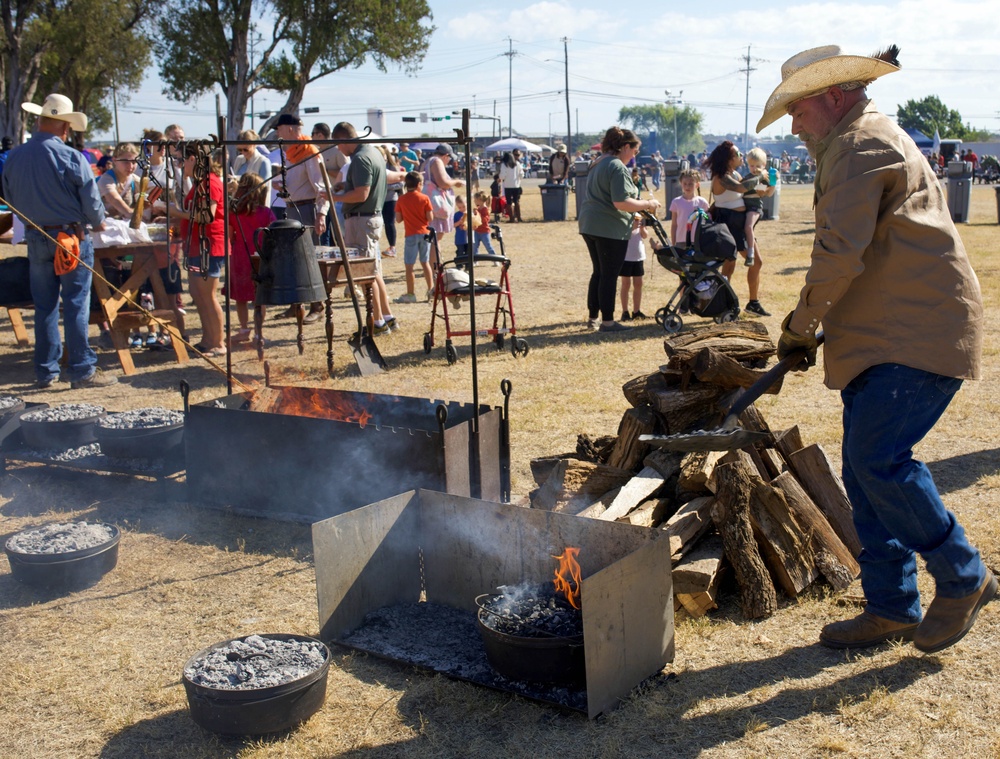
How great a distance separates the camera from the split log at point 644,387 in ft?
17.1

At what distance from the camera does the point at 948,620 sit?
10.8 ft

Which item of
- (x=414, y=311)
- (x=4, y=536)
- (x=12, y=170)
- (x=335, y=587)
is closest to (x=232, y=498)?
(x=4, y=536)

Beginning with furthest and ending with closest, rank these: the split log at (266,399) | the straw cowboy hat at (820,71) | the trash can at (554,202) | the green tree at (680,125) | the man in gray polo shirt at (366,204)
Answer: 1. the green tree at (680,125)
2. the trash can at (554,202)
3. the man in gray polo shirt at (366,204)
4. the split log at (266,399)
5. the straw cowboy hat at (820,71)

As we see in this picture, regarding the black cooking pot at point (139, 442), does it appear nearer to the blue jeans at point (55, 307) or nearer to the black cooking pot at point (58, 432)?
the black cooking pot at point (58, 432)

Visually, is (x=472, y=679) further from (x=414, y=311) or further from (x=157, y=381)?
(x=414, y=311)

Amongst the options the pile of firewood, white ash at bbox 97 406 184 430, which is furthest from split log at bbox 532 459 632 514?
white ash at bbox 97 406 184 430

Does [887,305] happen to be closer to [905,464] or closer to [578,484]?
[905,464]

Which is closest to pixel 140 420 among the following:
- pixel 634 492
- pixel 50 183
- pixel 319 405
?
pixel 319 405

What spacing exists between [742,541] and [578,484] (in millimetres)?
988

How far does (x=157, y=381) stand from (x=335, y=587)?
5184 millimetres

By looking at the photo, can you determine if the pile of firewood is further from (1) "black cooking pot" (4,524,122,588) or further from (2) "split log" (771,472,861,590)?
(1) "black cooking pot" (4,524,122,588)

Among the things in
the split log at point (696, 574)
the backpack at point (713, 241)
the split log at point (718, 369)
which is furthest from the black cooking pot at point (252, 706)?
the backpack at point (713, 241)

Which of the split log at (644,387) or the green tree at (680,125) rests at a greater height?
the green tree at (680,125)

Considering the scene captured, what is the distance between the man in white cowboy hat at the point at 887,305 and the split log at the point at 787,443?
1323 millimetres
